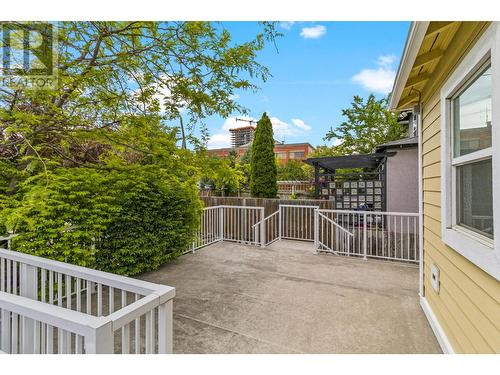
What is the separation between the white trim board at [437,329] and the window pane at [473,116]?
151 cm

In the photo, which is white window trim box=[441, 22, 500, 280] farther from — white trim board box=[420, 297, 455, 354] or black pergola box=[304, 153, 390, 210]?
black pergola box=[304, 153, 390, 210]

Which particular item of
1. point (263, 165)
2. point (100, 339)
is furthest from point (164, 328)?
point (263, 165)

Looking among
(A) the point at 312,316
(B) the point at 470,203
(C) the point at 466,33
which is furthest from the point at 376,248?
(C) the point at 466,33

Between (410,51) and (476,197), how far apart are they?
3.78ft

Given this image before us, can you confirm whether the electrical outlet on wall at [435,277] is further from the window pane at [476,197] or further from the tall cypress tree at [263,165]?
the tall cypress tree at [263,165]

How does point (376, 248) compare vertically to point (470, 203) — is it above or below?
below

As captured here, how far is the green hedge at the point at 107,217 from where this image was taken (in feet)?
9.82

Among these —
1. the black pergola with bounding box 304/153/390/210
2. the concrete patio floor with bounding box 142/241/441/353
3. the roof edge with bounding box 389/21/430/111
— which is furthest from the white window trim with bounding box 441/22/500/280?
the black pergola with bounding box 304/153/390/210

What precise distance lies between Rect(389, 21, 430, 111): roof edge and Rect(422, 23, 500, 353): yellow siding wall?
0.87ft

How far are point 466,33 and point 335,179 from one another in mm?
7336

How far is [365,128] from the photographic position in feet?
44.6
